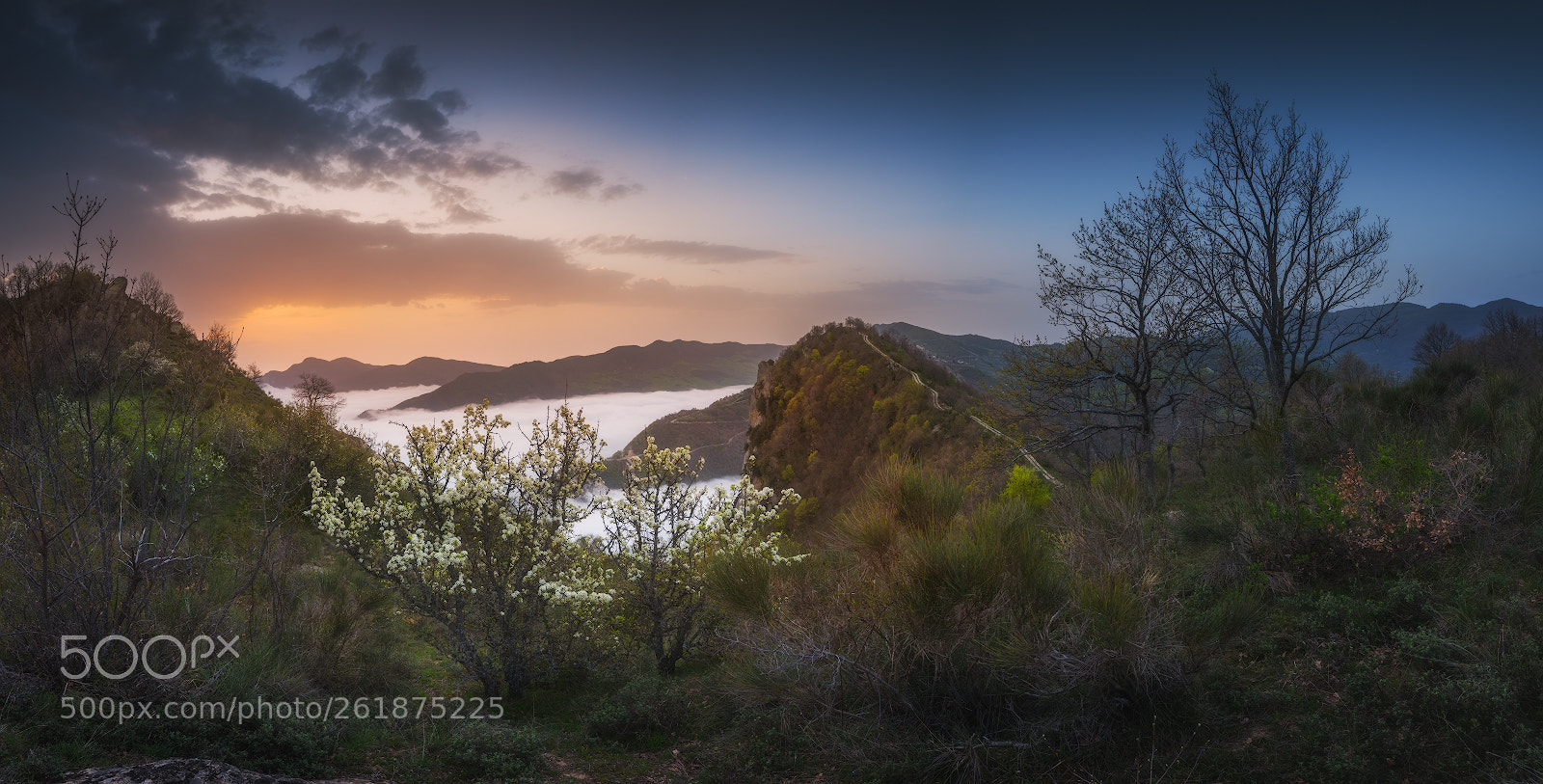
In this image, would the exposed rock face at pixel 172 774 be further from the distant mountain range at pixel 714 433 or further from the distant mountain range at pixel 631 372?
the distant mountain range at pixel 631 372

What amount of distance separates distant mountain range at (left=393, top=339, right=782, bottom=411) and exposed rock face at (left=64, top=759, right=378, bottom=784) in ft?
217

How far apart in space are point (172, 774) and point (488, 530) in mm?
3438

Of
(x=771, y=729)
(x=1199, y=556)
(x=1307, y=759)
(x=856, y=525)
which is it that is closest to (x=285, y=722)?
(x=771, y=729)

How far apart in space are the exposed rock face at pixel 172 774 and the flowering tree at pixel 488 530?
2.72 m

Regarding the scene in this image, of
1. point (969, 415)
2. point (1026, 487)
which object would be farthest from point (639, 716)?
point (969, 415)

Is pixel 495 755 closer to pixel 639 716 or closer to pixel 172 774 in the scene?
pixel 639 716

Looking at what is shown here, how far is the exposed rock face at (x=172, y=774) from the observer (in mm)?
3537

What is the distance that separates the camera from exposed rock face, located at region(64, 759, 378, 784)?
11.6 ft

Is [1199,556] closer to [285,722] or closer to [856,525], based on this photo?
[856,525]

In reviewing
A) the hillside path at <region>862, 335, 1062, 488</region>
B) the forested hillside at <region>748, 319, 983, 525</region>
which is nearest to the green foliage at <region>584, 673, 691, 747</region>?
the hillside path at <region>862, 335, 1062, 488</region>

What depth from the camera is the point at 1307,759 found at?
4020 mm

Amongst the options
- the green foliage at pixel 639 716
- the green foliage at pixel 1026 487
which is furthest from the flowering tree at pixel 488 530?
the green foliage at pixel 1026 487

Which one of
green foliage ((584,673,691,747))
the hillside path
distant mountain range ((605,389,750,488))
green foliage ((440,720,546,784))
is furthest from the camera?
distant mountain range ((605,389,750,488))

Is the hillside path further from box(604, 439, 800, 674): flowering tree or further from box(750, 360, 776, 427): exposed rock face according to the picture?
box(604, 439, 800, 674): flowering tree
